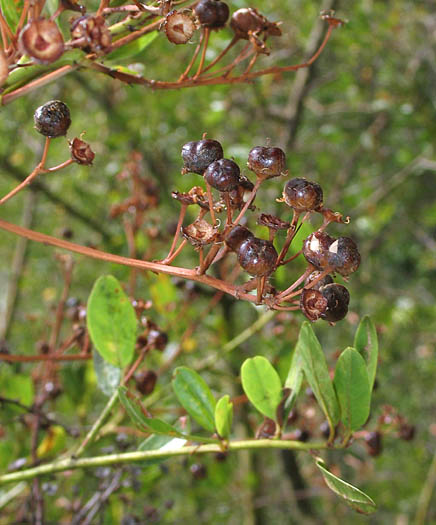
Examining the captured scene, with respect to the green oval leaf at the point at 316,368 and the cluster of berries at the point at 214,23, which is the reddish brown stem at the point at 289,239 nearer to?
Result: the green oval leaf at the point at 316,368

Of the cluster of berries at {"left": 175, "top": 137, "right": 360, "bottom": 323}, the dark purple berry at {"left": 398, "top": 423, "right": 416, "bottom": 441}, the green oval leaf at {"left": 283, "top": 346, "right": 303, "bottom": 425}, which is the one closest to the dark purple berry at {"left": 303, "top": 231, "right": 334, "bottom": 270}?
the cluster of berries at {"left": 175, "top": 137, "right": 360, "bottom": 323}

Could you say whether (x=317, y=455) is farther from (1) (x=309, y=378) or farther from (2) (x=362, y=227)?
(2) (x=362, y=227)

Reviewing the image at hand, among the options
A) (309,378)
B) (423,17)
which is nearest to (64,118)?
(309,378)

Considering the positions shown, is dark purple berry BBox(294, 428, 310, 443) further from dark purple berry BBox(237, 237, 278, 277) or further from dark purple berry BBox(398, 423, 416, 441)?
dark purple berry BBox(237, 237, 278, 277)

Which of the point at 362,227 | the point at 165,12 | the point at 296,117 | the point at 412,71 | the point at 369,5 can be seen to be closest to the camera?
the point at 165,12

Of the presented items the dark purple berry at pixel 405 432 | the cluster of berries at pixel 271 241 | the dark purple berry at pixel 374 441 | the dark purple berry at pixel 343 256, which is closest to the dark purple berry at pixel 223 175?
the cluster of berries at pixel 271 241

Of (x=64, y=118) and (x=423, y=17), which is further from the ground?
(x=423, y=17)

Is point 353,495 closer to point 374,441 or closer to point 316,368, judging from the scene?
point 316,368
